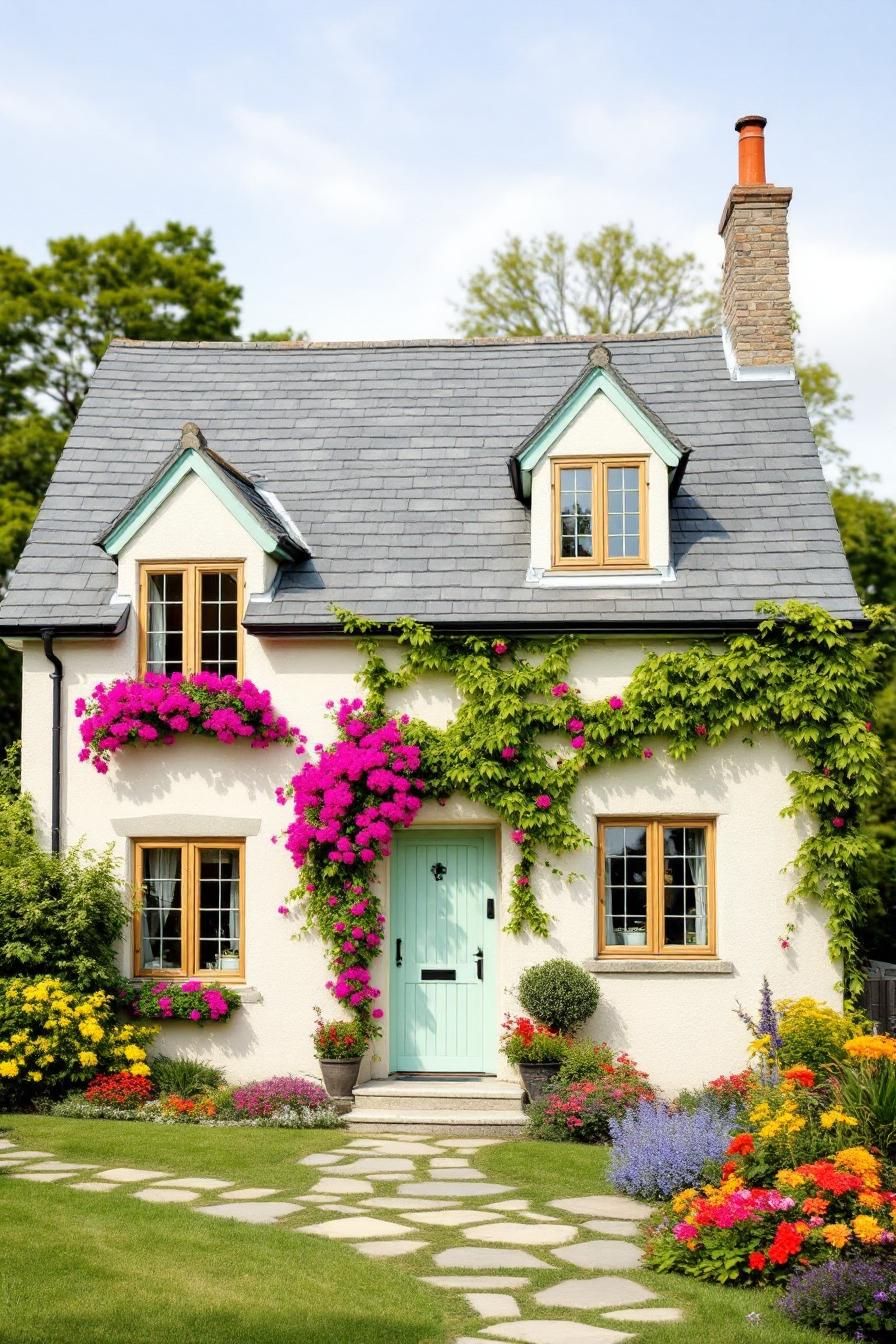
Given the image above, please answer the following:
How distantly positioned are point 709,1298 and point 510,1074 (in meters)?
7.26

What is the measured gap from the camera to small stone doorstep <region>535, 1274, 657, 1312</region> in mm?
7609

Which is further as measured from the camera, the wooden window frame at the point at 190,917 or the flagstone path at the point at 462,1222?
the wooden window frame at the point at 190,917

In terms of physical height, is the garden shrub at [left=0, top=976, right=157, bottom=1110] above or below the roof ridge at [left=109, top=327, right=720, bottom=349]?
below

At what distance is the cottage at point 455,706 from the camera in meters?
14.8

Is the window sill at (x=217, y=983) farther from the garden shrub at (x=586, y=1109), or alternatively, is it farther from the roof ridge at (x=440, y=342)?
the roof ridge at (x=440, y=342)

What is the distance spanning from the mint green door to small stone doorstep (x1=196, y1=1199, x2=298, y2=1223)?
208 inches

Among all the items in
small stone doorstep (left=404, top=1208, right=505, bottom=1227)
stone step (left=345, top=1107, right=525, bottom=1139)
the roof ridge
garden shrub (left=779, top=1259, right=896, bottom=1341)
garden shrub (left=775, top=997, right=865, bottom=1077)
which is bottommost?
stone step (left=345, top=1107, right=525, bottom=1139)

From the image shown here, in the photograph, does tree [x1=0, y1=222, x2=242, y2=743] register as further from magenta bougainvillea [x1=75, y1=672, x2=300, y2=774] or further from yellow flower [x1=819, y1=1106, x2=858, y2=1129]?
yellow flower [x1=819, y1=1106, x2=858, y2=1129]

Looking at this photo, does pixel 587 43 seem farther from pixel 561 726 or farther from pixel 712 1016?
pixel 712 1016

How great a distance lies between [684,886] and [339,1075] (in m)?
4.09

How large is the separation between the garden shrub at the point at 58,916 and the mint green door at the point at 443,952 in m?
2.99

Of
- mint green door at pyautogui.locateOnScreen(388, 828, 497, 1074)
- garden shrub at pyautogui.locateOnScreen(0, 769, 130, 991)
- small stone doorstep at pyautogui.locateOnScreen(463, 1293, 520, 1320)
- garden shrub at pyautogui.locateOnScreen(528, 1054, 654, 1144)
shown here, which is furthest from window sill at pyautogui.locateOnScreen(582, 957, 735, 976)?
small stone doorstep at pyautogui.locateOnScreen(463, 1293, 520, 1320)

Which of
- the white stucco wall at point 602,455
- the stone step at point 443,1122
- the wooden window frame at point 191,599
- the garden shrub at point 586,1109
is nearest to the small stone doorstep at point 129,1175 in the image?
the stone step at point 443,1122

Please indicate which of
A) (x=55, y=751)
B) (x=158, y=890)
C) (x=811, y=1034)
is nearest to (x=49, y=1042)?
(x=158, y=890)
